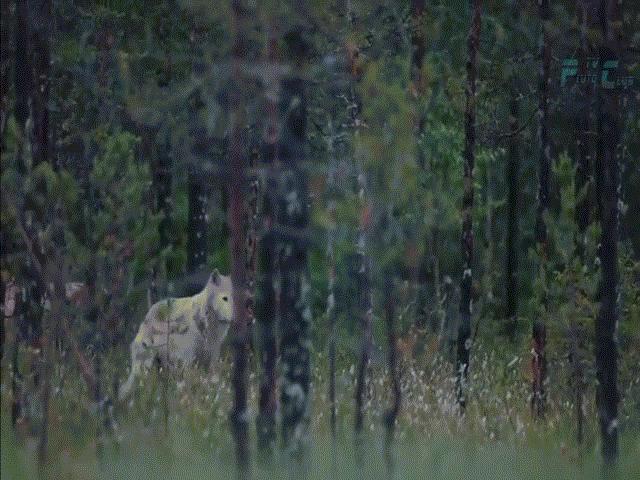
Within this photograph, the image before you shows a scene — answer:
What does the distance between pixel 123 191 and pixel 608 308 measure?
4.45m

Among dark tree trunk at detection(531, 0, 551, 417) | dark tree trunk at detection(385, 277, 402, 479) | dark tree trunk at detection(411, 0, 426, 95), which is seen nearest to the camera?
dark tree trunk at detection(385, 277, 402, 479)

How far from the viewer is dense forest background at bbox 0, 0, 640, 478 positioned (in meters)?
10.8

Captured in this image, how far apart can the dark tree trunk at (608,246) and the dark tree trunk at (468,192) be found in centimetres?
232

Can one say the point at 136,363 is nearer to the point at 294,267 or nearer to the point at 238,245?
the point at 294,267

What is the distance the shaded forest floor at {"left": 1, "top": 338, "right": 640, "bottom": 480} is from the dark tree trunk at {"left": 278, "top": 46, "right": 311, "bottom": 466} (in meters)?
0.45

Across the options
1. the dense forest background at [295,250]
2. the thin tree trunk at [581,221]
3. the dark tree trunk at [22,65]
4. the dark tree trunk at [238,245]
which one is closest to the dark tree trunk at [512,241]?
the thin tree trunk at [581,221]

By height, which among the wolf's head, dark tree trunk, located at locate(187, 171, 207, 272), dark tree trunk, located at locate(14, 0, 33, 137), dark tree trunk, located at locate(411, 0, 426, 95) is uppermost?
dark tree trunk, located at locate(411, 0, 426, 95)

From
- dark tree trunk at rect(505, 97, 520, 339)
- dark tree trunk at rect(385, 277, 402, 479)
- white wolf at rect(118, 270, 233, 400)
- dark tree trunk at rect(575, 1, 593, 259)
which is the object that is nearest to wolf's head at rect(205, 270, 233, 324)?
white wolf at rect(118, 270, 233, 400)

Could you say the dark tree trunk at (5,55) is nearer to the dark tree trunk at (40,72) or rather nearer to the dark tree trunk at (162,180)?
the dark tree trunk at (40,72)

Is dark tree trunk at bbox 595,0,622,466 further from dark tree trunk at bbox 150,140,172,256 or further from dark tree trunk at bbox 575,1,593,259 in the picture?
dark tree trunk at bbox 150,140,172,256

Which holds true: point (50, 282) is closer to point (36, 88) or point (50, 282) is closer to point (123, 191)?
point (123, 191)

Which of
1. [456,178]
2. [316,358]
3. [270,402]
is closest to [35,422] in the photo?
Result: [270,402]

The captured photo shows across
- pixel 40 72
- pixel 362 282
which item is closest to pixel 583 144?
pixel 362 282

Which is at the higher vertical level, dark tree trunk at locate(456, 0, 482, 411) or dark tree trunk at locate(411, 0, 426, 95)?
dark tree trunk at locate(411, 0, 426, 95)
